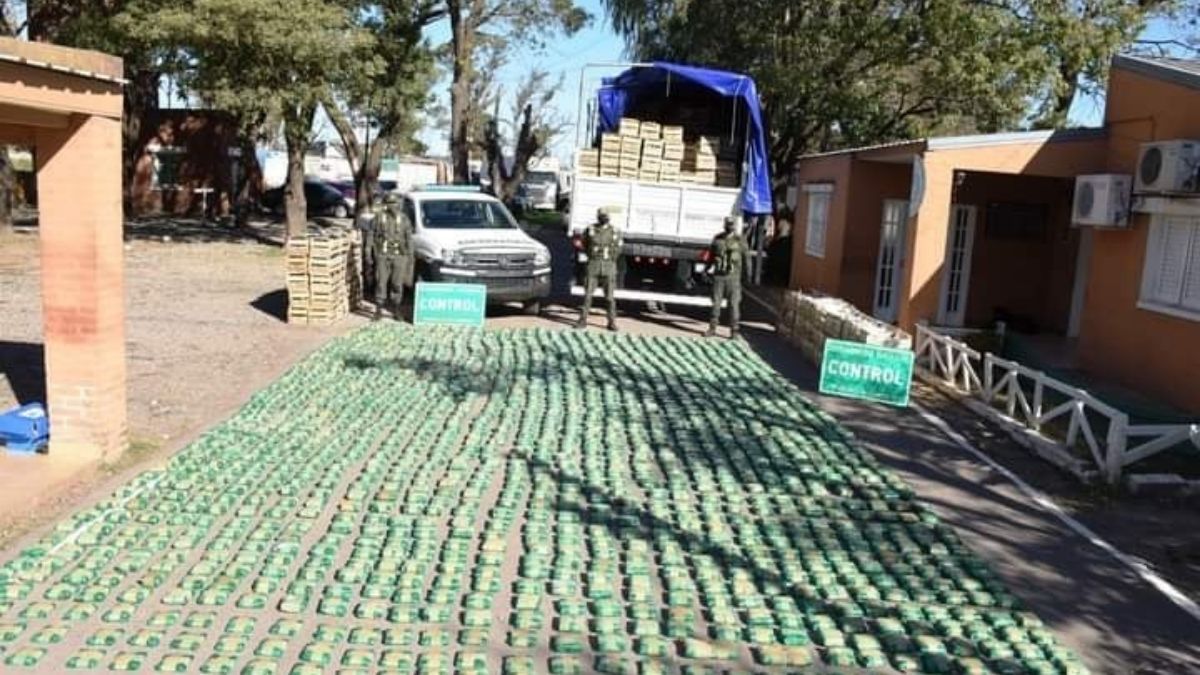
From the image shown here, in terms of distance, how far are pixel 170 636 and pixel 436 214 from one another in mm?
12243

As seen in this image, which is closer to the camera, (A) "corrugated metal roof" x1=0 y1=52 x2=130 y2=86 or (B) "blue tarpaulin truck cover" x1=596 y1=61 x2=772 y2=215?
(A) "corrugated metal roof" x1=0 y1=52 x2=130 y2=86

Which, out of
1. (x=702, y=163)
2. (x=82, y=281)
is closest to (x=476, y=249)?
(x=702, y=163)

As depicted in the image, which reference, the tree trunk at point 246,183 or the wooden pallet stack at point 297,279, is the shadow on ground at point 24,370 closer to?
the wooden pallet stack at point 297,279

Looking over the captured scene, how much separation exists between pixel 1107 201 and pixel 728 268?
16.3ft

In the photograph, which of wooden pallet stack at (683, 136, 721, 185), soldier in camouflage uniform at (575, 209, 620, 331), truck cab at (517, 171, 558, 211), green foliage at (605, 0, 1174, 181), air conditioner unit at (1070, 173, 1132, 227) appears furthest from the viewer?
truck cab at (517, 171, 558, 211)

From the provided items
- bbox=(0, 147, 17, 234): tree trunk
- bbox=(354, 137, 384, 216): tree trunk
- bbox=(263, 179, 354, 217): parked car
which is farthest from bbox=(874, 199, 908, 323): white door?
bbox=(263, 179, 354, 217): parked car

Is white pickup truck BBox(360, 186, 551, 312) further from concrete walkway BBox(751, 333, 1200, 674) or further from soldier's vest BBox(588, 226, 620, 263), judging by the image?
concrete walkway BBox(751, 333, 1200, 674)

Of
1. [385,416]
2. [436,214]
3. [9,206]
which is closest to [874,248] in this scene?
[436,214]

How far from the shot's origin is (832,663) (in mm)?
5090

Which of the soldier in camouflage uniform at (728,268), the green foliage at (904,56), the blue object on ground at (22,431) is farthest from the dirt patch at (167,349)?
the green foliage at (904,56)

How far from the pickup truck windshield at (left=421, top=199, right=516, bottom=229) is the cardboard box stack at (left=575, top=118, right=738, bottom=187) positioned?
1.76m

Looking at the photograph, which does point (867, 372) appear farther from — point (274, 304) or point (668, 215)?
point (274, 304)

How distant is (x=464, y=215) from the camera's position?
55.7 ft

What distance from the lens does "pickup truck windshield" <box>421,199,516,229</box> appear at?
16.6 metres
